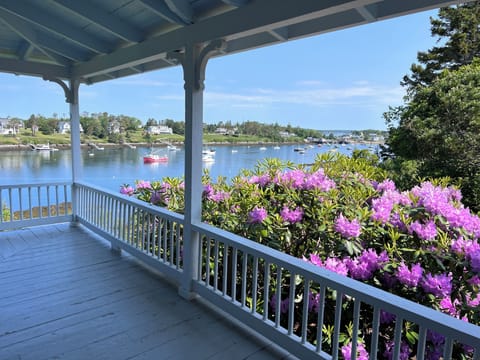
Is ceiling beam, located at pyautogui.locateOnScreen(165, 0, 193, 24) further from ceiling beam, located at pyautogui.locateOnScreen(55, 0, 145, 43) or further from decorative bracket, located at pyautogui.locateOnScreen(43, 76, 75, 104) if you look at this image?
decorative bracket, located at pyautogui.locateOnScreen(43, 76, 75, 104)

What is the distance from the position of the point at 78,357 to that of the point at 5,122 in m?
5.72

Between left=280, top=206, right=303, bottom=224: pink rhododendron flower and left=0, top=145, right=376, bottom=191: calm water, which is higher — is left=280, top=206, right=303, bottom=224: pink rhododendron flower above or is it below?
below

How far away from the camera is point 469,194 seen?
4.91 metres

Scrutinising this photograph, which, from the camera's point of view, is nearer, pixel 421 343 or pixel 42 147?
pixel 421 343

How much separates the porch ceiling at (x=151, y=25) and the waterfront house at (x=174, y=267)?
1 centimetres

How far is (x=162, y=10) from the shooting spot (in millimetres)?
2658

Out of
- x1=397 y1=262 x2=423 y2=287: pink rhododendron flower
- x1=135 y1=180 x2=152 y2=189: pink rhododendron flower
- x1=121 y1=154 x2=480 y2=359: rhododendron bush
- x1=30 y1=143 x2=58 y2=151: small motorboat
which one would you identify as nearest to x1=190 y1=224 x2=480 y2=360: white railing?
x1=121 y1=154 x2=480 y2=359: rhododendron bush

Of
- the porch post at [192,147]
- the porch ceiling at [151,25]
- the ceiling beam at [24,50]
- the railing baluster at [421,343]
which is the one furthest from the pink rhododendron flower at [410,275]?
the ceiling beam at [24,50]

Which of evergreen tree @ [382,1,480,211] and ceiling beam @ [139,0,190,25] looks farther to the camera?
evergreen tree @ [382,1,480,211]

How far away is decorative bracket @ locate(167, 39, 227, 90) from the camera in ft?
8.71

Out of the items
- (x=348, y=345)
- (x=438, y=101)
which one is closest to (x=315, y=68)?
(x=438, y=101)

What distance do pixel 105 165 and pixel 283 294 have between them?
156 inches

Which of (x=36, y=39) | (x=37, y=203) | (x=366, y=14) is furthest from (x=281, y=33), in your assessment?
(x=37, y=203)

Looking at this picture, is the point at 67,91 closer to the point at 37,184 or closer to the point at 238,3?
the point at 37,184
